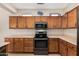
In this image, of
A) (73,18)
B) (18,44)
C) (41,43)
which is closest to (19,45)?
(18,44)

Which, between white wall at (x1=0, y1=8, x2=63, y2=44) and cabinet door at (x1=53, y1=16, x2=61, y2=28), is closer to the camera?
cabinet door at (x1=53, y1=16, x2=61, y2=28)

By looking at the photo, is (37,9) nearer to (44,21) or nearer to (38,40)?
(44,21)

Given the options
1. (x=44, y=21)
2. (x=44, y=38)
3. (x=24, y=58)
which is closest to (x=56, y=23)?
(x=44, y=21)

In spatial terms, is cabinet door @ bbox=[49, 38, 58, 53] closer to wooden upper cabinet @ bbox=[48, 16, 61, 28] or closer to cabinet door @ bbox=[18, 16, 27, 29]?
wooden upper cabinet @ bbox=[48, 16, 61, 28]

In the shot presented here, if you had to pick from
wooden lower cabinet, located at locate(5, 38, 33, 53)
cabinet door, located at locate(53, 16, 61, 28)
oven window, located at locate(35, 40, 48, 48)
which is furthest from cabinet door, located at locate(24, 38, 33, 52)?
cabinet door, located at locate(53, 16, 61, 28)

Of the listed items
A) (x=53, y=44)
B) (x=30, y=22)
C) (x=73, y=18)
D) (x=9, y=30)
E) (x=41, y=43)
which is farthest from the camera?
(x=9, y=30)

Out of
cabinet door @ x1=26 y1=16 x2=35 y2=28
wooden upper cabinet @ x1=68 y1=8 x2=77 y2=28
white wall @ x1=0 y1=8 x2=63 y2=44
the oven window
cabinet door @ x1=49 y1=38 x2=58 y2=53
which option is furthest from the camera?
white wall @ x1=0 y1=8 x2=63 y2=44

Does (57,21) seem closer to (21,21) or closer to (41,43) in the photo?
(41,43)

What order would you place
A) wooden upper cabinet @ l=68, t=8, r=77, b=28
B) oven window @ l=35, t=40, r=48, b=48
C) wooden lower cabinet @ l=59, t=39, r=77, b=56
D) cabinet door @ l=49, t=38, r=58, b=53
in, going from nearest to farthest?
wooden lower cabinet @ l=59, t=39, r=77, b=56
wooden upper cabinet @ l=68, t=8, r=77, b=28
oven window @ l=35, t=40, r=48, b=48
cabinet door @ l=49, t=38, r=58, b=53

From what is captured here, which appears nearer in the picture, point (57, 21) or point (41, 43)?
point (41, 43)

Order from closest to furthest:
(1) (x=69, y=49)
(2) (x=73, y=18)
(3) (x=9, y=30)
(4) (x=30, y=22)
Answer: (1) (x=69, y=49) < (2) (x=73, y=18) < (4) (x=30, y=22) < (3) (x=9, y=30)

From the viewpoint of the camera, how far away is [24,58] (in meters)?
1.08

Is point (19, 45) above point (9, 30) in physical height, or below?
below

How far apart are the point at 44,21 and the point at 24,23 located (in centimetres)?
103
